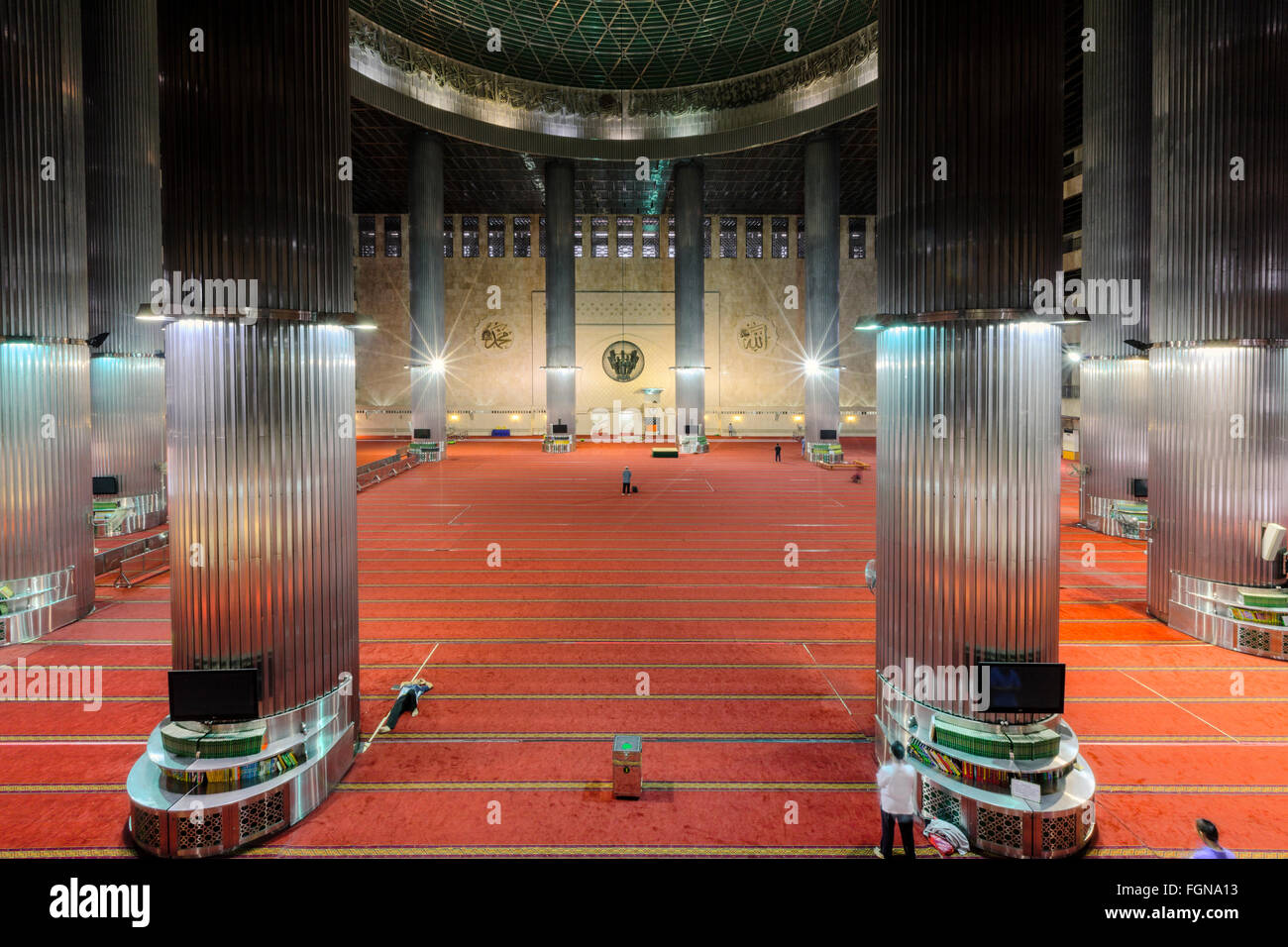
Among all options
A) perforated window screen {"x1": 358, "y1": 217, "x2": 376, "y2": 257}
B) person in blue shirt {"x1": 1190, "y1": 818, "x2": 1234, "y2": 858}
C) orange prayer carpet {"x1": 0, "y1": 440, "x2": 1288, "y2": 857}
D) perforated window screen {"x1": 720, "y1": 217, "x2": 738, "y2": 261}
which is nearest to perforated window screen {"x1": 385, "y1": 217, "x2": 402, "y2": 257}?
perforated window screen {"x1": 358, "y1": 217, "x2": 376, "y2": 257}

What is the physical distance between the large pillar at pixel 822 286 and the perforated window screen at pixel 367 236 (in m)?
22.1

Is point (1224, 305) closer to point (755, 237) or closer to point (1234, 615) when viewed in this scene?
point (1234, 615)

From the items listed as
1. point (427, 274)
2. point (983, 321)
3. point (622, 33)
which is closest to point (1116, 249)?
point (983, 321)

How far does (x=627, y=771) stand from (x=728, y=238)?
120 ft

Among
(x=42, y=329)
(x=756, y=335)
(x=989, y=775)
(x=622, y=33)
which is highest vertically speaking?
(x=622, y=33)

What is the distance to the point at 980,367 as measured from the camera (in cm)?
482

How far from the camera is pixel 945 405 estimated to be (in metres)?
4.92

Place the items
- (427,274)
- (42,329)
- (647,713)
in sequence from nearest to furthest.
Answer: (647,713)
(42,329)
(427,274)

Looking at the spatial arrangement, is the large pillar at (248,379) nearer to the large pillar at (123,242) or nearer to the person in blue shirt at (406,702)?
the person in blue shirt at (406,702)

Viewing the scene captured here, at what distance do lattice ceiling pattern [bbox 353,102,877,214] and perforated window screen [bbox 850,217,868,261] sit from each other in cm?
50

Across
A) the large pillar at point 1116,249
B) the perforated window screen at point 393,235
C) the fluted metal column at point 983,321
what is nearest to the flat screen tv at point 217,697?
the fluted metal column at point 983,321

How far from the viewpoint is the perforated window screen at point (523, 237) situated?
37.6 meters

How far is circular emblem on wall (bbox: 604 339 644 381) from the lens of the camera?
38.3 m
